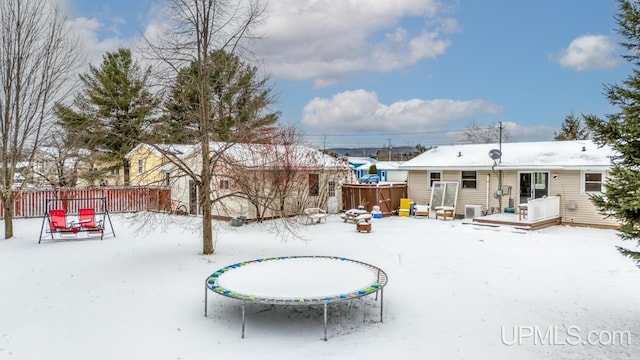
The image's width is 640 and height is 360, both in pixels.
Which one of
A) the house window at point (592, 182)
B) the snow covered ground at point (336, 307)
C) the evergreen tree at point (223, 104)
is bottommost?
the snow covered ground at point (336, 307)

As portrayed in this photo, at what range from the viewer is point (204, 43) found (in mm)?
9500

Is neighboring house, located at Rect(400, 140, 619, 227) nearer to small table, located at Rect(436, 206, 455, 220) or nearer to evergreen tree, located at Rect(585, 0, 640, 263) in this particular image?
small table, located at Rect(436, 206, 455, 220)

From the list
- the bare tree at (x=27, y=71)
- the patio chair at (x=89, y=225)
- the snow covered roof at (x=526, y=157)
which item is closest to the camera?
the bare tree at (x=27, y=71)

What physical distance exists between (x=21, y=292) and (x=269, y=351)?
16.6 ft

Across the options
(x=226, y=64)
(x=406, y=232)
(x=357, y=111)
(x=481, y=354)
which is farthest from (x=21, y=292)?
(x=357, y=111)

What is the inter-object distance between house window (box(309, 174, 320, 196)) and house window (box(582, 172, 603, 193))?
1024 cm

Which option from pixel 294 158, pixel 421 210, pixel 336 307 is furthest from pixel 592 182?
pixel 336 307

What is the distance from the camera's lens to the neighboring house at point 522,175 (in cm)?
1484

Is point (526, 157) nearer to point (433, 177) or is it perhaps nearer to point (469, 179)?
point (469, 179)

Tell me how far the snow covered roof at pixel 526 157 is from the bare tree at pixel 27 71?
14.1m

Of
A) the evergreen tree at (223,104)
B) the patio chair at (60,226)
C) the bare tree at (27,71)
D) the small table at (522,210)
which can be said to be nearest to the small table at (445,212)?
the small table at (522,210)

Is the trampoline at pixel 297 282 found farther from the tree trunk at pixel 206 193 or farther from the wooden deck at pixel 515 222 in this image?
the wooden deck at pixel 515 222

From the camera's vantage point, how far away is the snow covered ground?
5.06 metres

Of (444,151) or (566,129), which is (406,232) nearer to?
(444,151)
